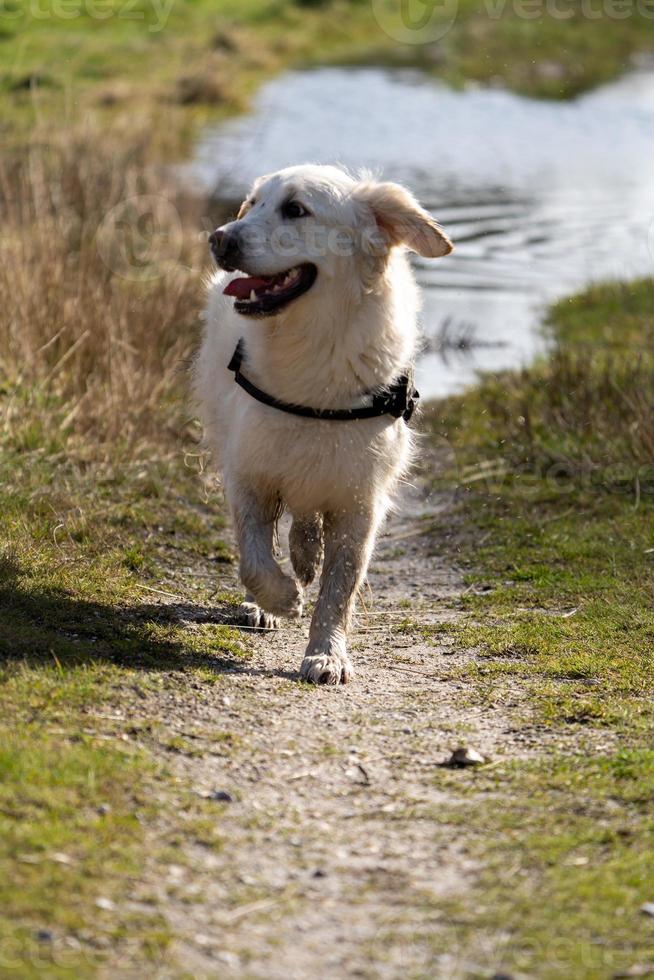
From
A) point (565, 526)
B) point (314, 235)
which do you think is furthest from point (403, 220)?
point (565, 526)

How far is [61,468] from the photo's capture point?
7.29 metres

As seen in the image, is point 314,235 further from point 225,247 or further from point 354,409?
point 354,409

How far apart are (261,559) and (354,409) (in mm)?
660

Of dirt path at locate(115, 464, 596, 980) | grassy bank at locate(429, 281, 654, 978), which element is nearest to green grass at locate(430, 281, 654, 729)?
grassy bank at locate(429, 281, 654, 978)

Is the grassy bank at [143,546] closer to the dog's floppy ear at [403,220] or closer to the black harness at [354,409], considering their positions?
the black harness at [354,409]

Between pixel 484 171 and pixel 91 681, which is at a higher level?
pixel 91 681

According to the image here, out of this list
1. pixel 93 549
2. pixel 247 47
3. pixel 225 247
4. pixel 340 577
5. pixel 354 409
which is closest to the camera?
pixel 225 247

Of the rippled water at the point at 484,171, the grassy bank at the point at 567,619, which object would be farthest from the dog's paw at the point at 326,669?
the rippled water at the point at 484,171

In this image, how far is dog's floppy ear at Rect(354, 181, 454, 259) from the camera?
17.3ft

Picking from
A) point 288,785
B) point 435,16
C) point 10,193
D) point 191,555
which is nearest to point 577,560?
point 191,555

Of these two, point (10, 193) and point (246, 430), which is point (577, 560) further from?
point (10, 193)

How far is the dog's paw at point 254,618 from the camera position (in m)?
6.05

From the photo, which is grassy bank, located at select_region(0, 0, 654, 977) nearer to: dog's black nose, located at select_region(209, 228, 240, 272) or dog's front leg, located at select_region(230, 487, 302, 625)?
dog's front leg, located at select_region(230, 487, 302, 625)

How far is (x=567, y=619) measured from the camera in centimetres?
623
